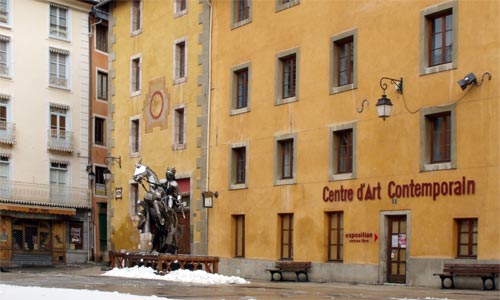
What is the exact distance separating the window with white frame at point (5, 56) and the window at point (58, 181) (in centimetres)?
501

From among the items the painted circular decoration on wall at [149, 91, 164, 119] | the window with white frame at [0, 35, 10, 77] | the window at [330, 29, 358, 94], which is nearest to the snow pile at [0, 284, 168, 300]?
the window at [330, 29, 358, 94]

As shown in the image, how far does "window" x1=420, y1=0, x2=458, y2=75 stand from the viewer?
24969 mm

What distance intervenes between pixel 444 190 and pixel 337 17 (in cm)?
697

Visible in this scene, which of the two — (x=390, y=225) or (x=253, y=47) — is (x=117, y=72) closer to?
(x=253, y=47)

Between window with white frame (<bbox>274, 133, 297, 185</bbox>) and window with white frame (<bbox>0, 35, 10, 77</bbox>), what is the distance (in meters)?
18.7

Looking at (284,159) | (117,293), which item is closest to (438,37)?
(284,159)

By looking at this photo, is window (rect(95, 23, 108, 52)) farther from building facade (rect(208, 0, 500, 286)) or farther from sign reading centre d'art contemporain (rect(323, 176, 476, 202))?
sign reading centre d'art contemporain (rect(323, 176, 476, 202))

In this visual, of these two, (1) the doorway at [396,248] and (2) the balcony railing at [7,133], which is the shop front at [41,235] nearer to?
(2) the balcony railing at [7,133]

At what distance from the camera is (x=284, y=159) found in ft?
101

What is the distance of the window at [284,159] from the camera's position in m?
30.6

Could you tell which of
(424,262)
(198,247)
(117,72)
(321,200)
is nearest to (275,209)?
(321,200)

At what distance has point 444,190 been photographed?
24.7 meters

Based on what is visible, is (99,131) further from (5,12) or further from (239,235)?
(239,235)

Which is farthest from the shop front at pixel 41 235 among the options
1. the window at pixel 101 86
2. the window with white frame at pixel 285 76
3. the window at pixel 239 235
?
the window with white frame at pixel 285 76
